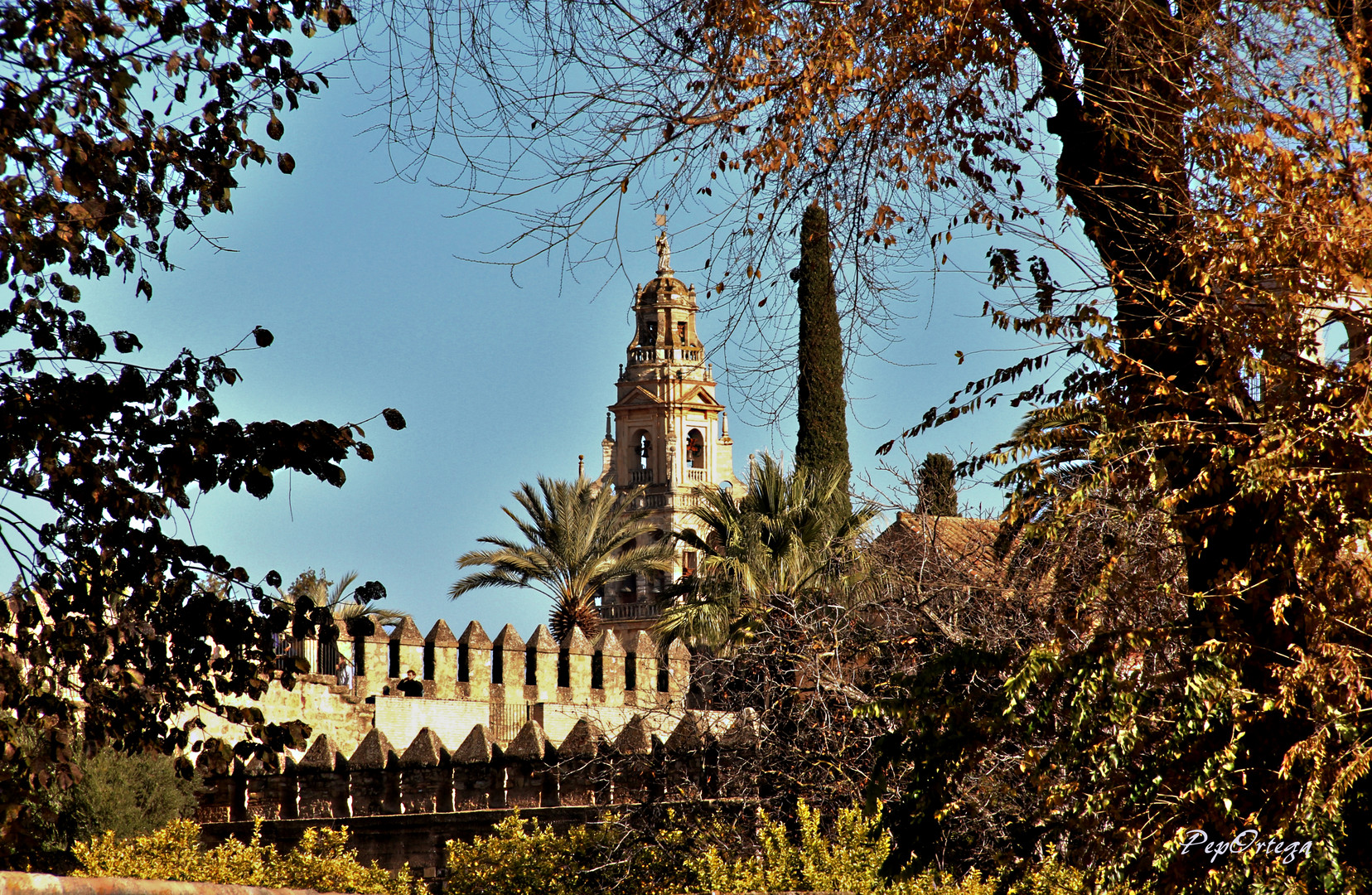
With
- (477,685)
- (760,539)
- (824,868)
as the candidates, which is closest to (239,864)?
(824,868)

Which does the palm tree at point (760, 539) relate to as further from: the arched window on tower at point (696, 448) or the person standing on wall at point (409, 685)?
the arched window on tower at point (696, 448)

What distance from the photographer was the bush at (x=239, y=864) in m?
11.8

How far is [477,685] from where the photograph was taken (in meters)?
22.9

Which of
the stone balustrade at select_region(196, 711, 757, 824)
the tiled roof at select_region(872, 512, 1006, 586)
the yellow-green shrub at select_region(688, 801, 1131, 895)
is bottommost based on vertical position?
the yellow-green shrub at select_region(688, 801, 1131, 895)

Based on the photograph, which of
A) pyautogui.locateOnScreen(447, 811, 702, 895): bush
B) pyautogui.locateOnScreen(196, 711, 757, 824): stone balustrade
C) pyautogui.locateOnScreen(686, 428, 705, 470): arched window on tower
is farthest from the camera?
pyautogui.locateOnScreen(686, 428, 705, 470): arched window on tower

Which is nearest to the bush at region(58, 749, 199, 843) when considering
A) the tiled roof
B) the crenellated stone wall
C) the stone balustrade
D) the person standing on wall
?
the stone balustrade

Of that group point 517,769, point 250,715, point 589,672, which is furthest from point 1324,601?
point 589,672

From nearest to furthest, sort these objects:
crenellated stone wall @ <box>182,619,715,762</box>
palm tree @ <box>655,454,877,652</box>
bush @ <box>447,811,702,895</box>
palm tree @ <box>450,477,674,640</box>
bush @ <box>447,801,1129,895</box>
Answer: bush @ <box>447,801,1129,895</box> → bush @ <box>447,811,702,895</box> → crenellated stone wall @ <box>182,619,715,762</box> → palm tree @ <box>655,454,877,652</box> → palm tree @ <box>450,477,674,640</box>

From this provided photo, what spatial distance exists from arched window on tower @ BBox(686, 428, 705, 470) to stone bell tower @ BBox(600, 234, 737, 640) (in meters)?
0.04

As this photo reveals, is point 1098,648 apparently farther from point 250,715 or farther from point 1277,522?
point 250,715

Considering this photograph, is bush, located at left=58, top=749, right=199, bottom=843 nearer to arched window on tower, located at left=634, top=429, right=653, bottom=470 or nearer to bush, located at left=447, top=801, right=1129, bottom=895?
bush, located at left=447, top=801, right=1129, bottom=895

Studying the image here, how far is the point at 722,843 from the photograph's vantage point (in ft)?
35.7

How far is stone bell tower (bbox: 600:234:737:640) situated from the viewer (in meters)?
59.6

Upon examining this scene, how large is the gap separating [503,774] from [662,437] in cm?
4987
